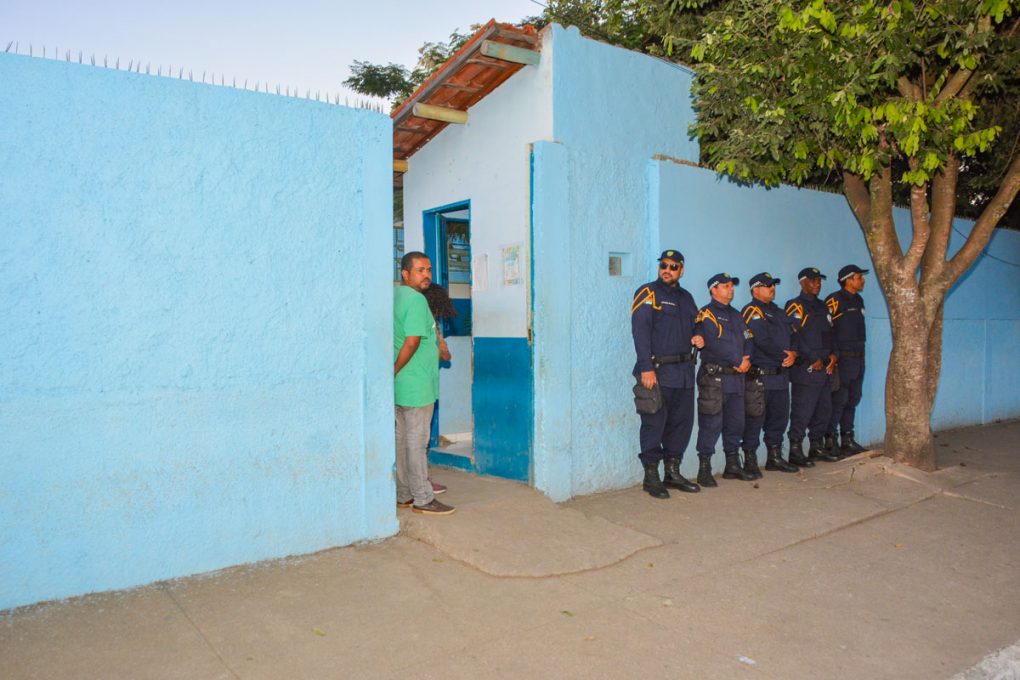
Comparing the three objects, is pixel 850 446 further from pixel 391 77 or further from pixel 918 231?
pixel 391 77

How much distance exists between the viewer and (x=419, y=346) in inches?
207

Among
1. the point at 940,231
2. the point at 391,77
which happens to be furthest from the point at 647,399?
the point at 391,77

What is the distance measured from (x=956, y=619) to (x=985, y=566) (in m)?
1.12

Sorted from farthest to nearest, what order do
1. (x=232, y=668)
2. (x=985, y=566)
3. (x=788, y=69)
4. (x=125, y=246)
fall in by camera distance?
1. (x=788, y=69)
2. (x=985, y=566)
3. (x=125, y=246)
4. (x=232, y=668)

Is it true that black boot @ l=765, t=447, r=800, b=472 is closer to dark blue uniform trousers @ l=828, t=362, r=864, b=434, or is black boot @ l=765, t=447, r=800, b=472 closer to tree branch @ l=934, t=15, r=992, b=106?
dark blue uniform trousers @ l=828, t=362, r=864, b=434

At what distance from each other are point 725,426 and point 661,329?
144 cm

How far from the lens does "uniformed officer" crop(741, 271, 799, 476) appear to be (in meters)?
7.18

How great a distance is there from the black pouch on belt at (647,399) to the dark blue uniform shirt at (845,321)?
293 cm

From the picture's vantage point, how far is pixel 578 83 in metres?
6.23

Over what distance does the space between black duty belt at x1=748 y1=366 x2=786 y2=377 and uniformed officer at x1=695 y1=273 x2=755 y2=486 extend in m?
0.24

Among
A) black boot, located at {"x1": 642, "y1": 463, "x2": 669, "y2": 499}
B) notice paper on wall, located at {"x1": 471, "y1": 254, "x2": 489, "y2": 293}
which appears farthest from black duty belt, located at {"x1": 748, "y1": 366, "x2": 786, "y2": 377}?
notice paper on wall, located at {"x1": 471, "y1": 254, "x2": 489, "y2": 293}

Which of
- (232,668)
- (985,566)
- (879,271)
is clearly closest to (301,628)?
(232,668)

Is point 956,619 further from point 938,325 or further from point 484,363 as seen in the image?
point 938,325

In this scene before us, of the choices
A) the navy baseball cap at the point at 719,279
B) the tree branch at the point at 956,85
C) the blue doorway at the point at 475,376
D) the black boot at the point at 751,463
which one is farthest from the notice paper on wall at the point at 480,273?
the tree branch at the point at 956,85
